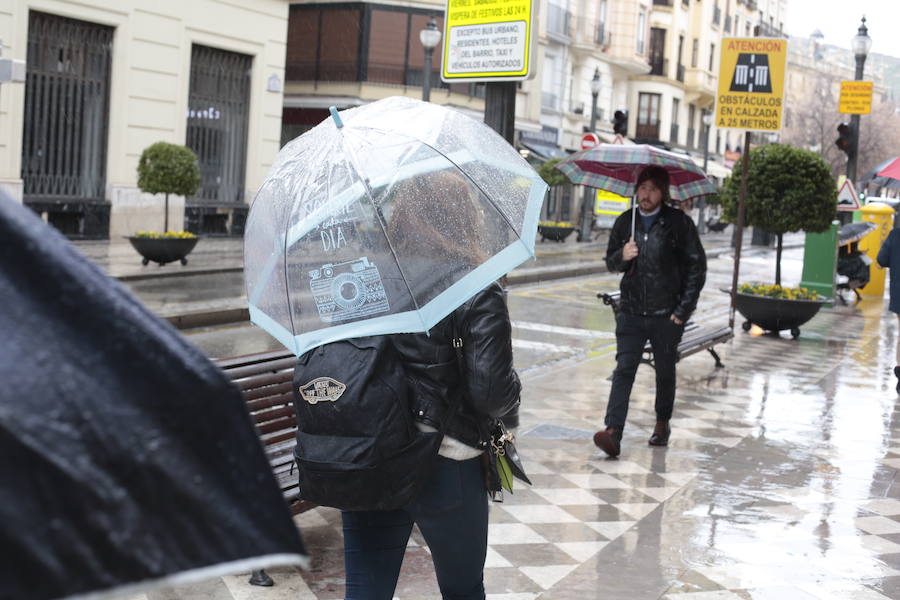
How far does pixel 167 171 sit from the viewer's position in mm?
17828

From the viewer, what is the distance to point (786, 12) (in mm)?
79562

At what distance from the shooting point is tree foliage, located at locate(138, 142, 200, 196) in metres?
17.8

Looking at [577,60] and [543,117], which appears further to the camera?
[577,60]

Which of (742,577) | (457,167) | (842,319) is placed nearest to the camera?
(457,167)

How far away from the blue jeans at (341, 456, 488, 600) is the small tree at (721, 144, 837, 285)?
1162cm

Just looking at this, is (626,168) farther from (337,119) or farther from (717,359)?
(337,119)

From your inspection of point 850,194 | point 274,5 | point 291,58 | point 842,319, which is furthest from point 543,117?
point 842,319

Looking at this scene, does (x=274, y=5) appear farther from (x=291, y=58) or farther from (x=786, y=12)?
→ (x=786, y=12)

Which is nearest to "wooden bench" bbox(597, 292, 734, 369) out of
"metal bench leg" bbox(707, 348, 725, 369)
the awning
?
"metal bench leg" bbox(707, 348, 725, 369)

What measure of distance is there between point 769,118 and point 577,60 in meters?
33.9

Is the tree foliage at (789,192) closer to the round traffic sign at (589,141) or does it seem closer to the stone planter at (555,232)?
the round traffic sign at (589,141)

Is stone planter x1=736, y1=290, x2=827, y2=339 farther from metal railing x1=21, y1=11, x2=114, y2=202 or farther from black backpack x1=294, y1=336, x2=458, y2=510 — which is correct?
metal railing x1=21, y1=11, x2=114, y2=202

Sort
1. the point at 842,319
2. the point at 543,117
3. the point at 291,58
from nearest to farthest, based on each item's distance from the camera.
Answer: the point at 842,319 → the point at 291,58 → the point at 543,117

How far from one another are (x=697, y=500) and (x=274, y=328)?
3458mm
